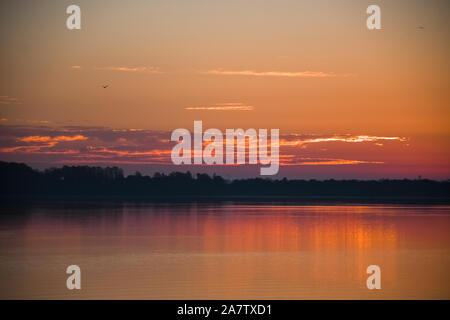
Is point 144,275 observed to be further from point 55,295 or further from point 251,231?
point 251,231

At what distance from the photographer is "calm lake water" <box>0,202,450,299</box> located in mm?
19859

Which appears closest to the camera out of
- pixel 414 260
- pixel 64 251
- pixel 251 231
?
pixel 414 260

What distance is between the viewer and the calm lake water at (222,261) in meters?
19.9

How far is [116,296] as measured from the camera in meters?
19.0

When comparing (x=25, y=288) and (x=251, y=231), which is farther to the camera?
(x=251, y=231)

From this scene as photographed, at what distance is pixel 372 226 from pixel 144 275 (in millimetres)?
22733

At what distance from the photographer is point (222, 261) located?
2525cm

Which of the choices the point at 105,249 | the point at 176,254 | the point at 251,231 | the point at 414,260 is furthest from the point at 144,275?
the point at 251,231

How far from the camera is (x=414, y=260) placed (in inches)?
1023
